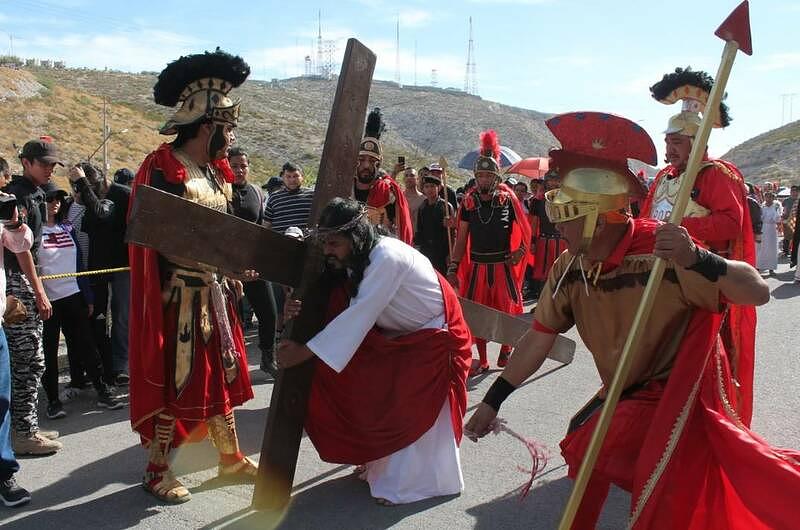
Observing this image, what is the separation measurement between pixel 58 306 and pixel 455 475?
352cm

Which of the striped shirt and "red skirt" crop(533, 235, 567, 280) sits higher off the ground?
the striped shirt

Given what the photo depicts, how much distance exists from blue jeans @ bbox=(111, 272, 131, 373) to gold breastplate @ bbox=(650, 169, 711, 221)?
15.0 ft

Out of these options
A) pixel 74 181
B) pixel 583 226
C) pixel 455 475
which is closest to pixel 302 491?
pixel 455 475

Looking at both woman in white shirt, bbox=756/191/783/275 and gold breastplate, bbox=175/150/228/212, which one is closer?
gold breastplate, bbox=175/150/228/212

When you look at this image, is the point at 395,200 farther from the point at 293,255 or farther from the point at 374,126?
the point at 293,255

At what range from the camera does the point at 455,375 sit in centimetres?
417

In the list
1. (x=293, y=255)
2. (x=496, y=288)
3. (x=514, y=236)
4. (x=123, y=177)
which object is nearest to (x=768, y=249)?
(x=514, y=236)

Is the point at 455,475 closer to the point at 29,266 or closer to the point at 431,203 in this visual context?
the point at 29,266

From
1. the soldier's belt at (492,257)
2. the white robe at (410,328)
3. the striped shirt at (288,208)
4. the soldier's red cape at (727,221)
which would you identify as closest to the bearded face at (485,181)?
the soldier's belt at (492,257)

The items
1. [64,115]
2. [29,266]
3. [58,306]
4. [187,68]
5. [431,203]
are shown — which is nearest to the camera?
[187,68]

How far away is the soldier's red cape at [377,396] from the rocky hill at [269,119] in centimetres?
1285

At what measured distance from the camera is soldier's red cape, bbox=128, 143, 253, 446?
386 cm

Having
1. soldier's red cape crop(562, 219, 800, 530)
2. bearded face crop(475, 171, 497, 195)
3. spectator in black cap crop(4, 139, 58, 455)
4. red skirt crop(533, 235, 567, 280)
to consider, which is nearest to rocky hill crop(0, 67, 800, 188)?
red skirt crop(533, 235, 567, 280)

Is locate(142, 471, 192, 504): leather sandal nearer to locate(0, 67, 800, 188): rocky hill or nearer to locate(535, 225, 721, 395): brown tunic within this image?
locate(535, 225, 721, 395): brown tunic
